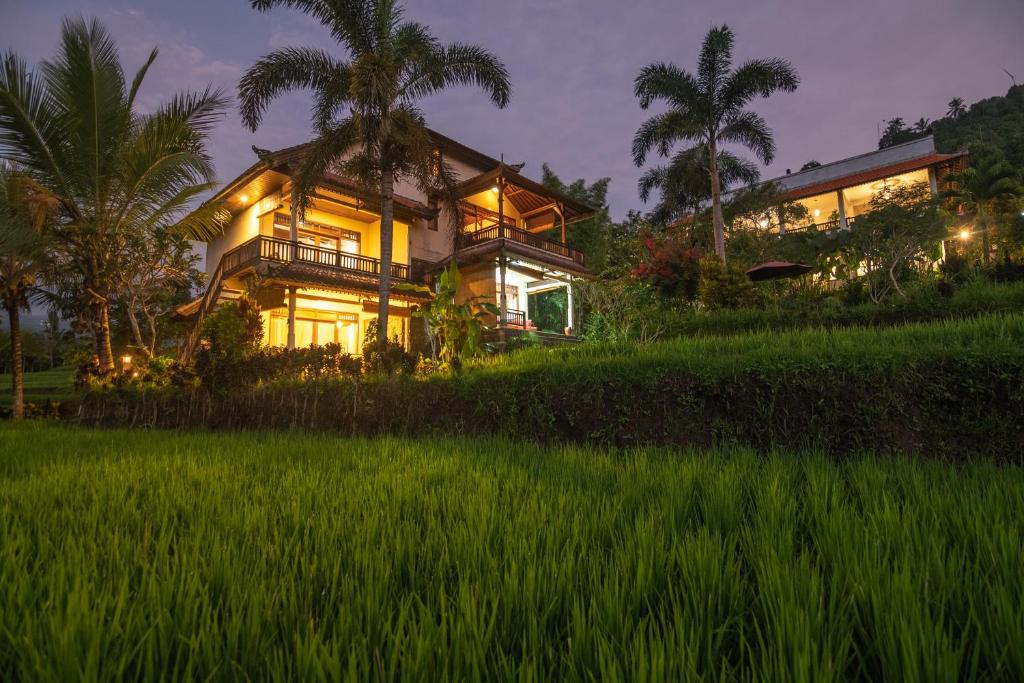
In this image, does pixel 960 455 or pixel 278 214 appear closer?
pixel 960 455

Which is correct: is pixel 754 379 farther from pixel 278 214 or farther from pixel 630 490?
pixel 278 214

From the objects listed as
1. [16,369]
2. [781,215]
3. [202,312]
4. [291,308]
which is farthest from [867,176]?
[16,369]

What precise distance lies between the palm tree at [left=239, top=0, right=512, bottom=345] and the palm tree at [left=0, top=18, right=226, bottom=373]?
66.9 inches

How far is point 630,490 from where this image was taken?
2.14m

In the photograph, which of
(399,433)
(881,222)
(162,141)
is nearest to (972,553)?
(399,433)

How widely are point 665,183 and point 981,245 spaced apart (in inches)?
533

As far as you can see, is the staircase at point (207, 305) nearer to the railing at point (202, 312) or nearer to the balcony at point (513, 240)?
the railing at point (202, 312)

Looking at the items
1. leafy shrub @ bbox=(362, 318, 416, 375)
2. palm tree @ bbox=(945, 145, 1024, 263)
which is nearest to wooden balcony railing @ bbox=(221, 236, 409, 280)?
leafy shrub @ bbox=(362, 318, 416, 375)

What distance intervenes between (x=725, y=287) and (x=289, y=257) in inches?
530

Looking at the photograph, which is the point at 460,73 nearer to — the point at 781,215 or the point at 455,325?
the point at 455,325

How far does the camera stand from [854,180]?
24.7 meters

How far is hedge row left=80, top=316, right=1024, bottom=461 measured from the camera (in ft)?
11.2

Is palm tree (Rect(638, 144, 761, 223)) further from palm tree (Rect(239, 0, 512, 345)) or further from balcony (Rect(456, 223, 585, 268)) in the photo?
palm tree (Rect(239, 0, 512, 345))

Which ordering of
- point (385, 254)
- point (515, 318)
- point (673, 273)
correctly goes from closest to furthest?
point (385, 254) → point (673, 273) → point (515, 318)
